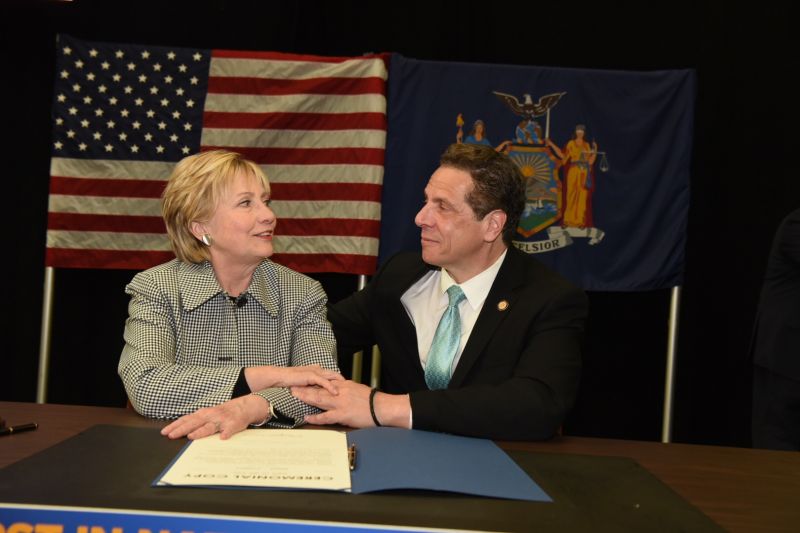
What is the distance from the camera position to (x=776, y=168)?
488cm

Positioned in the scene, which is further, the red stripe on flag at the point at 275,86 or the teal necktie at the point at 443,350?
the red stripe on flag at the point at 275,86

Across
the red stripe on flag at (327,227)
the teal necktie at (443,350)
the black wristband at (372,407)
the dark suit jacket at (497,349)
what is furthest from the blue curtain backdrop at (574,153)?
the black wristband at (372,407)

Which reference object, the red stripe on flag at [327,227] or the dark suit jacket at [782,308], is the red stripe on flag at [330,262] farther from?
the dark suit jacket at [782,308]

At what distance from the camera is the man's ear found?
2863 mm

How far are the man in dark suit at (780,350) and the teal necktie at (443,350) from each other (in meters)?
2.16

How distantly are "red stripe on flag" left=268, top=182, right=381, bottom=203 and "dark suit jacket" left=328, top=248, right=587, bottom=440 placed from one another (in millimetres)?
1412

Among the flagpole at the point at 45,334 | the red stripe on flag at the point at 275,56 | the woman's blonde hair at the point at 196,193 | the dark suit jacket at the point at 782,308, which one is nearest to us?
the woman's blonde hair at the point at 196,193

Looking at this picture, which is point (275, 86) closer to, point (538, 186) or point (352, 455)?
point (538, 186)

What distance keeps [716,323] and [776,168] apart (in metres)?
1.04

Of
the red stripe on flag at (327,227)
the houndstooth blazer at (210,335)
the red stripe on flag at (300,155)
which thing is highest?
the red stripe on flag at (300,155)

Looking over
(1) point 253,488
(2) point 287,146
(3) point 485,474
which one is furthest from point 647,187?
(1) point 253,488

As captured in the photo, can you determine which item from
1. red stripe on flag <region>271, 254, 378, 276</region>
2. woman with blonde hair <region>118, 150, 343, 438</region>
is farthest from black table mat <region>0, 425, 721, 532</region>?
red stripe on flag <region>271, 254, 378, 276</region>

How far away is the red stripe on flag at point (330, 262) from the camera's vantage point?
4480 mm

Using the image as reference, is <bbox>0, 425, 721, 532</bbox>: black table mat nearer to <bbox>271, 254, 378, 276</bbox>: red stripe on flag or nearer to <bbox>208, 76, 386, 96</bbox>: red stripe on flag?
<bbox>271, 254, 378, 276</bbox>: red stripe on flag
